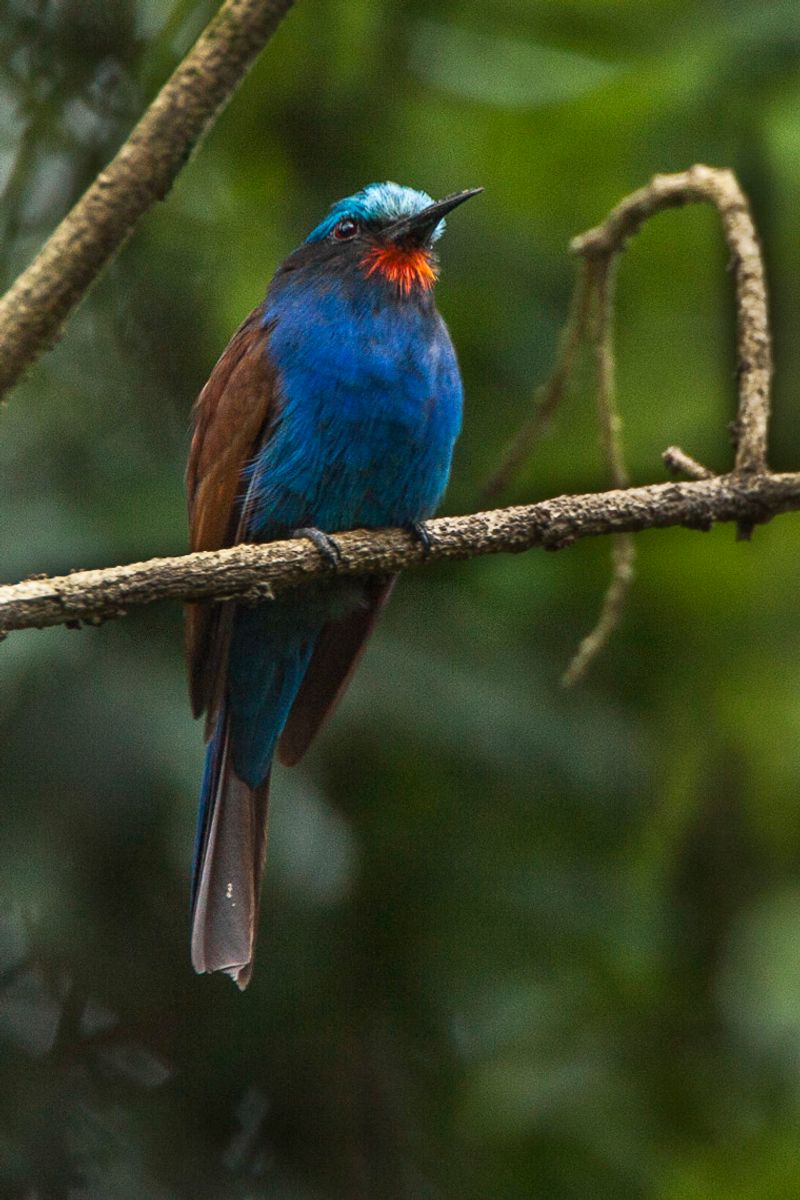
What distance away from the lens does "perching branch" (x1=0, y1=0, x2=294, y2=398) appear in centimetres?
219

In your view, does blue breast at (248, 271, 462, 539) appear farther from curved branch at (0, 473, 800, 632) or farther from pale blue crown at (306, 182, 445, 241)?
curved branch at (0, 473, 800, 632)

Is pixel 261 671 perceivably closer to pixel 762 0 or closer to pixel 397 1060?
pixel 397 1060

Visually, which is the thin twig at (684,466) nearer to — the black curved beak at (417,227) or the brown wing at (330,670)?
the brown wing at (330,670)

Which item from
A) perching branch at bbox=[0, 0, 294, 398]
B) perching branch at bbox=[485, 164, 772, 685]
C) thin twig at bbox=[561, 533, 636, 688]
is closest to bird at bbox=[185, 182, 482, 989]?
perching branch at bbox=[485, 164, 772, 685]

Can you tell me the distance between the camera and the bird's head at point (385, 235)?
3.72m

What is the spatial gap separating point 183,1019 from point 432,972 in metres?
0.60

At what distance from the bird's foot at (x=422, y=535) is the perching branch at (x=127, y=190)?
79 centimetres

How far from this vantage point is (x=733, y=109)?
419 centimetres

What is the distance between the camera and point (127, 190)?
7.20 ft

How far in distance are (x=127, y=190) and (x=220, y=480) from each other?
135 centimetres

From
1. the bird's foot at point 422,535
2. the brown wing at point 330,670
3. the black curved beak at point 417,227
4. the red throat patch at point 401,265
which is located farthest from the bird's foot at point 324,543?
the black curved beak at point 417,227

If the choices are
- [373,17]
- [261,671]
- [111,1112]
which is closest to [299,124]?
[373,17]

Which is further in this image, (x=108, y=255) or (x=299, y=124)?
(x=299, y=124)

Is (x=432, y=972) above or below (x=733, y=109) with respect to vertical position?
below
